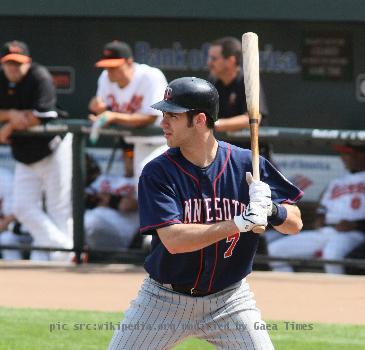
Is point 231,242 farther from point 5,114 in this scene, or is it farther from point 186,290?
point 5,114

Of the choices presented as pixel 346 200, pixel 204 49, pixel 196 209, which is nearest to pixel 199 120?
pixel 196 209

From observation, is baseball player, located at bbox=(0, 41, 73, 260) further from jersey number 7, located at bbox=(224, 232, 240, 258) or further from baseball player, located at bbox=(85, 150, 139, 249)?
jersey number 7, located at bbox=(224, 232, 240, 258)

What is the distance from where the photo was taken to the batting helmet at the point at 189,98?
16.6 feet

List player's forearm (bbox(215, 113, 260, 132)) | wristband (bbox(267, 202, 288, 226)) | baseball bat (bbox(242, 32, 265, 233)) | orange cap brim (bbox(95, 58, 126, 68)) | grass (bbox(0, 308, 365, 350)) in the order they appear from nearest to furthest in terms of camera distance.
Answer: wristband (bbox(267, 202, 288, 226))
baseball bat (bbox(242, 32, 265, 233))
grass (bbox(0, 308, 365, 350))
player's forearm (bbox(215, 113, 260, 132))
orange cap brim (bbox(95, 58, 126, 68))

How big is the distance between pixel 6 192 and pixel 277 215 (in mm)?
5970

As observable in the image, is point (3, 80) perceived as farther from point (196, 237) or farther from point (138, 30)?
point (196, 237)

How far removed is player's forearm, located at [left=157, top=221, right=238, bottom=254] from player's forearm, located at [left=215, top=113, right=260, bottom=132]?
4.60 meters

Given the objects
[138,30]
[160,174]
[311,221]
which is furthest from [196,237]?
[138,30]

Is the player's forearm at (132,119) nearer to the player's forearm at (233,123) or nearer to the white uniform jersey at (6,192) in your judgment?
the player's forearm at (233,123)

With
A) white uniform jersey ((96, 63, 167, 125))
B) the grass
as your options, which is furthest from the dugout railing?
the grass

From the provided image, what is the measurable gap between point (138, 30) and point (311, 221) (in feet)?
8.84

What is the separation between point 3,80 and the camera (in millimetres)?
10117

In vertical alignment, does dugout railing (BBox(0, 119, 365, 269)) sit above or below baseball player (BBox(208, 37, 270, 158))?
below

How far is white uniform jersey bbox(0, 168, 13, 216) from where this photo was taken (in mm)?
10570
